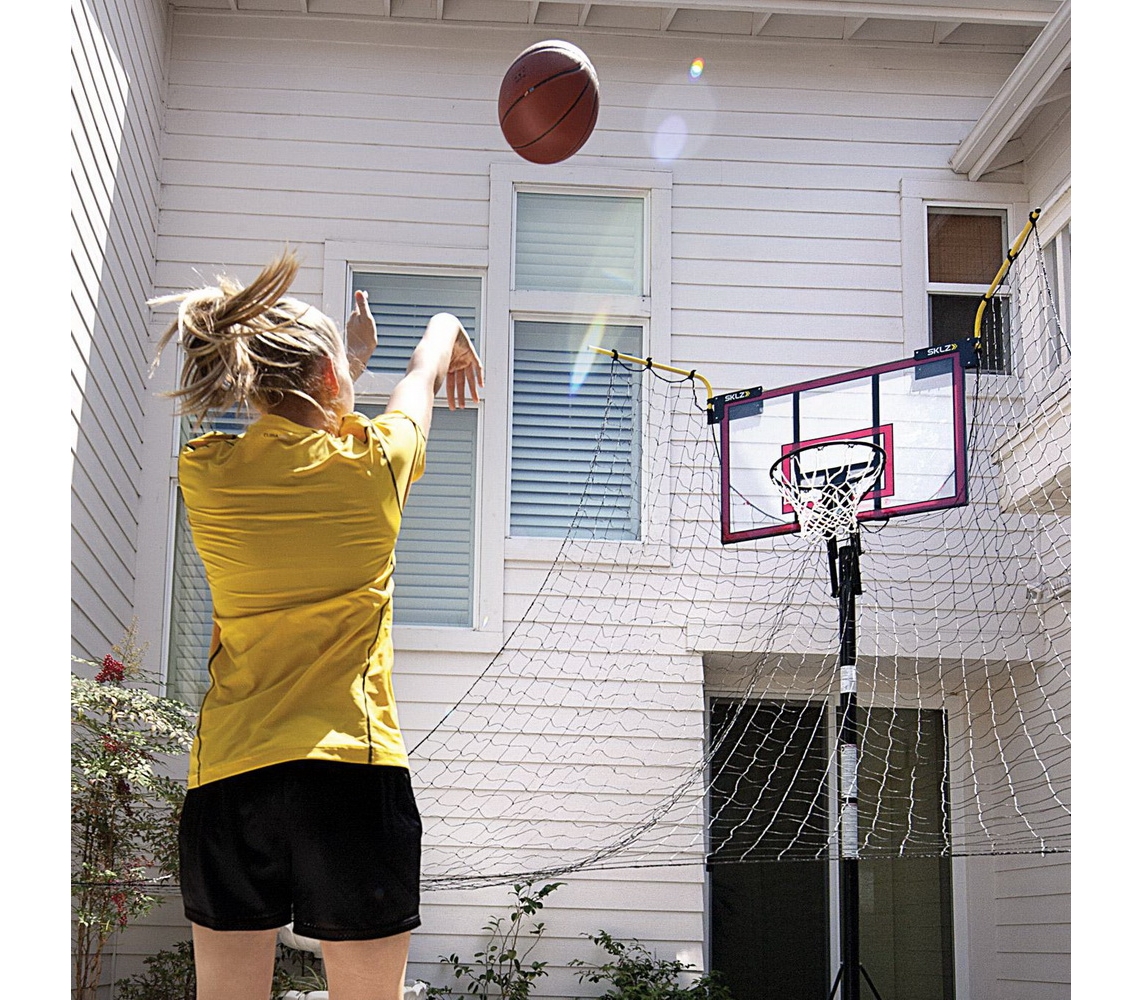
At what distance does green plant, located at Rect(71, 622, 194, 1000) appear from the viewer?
185 inches

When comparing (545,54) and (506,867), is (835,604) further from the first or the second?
(545,54)

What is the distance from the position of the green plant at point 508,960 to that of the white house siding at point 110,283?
6.56 ft

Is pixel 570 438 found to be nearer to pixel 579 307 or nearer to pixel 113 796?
pixel 579 307

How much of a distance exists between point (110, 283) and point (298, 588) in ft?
14.0

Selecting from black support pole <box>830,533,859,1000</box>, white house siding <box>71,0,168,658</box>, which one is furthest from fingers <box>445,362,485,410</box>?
white house siding <box>71,0,168,658</box>

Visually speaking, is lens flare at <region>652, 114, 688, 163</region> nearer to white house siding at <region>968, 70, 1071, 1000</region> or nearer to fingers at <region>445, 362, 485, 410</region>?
white house siding at <region>968, 70, 1071, 1000</region>

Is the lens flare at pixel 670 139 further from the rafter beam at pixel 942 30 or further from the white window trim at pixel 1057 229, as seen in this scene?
the white window trim at pixel 1057 229

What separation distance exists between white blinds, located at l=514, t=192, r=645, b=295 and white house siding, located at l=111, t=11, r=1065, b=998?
19 centimetres

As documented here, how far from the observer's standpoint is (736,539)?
5.80 metres

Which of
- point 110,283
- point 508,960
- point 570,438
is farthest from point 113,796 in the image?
point 570,438

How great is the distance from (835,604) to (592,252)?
2.01m

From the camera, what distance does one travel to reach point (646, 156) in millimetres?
6750
